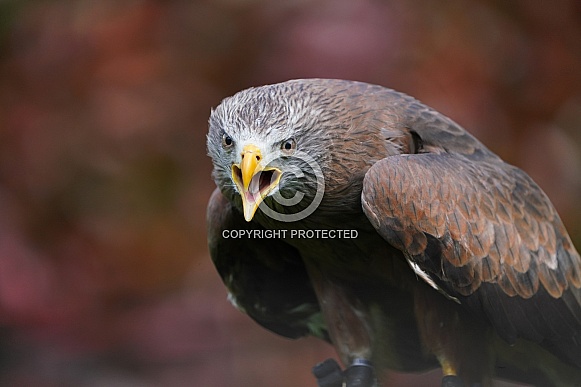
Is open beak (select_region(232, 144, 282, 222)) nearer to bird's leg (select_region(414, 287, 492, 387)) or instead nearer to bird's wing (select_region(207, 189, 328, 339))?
bird's wing (select_region(207, 189, 328, 339))

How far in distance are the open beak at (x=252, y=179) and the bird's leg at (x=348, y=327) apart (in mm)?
878

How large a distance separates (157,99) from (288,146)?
2.17m

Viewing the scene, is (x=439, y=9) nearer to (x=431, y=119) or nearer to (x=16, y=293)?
(x=431, y=119)

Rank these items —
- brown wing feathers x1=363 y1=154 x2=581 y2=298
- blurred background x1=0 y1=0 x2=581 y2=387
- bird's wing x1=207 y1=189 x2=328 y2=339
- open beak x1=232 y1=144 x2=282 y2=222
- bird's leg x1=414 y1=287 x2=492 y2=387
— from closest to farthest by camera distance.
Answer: open beak x1=232 y1=144 x2=282 y2=222 → brown wing feathers x1=363 y1=154 x2=581 y2=298 → bird's leg x1=414 y1=287 x2=492 y2=387 → bird's wing x1=207 y1=189 x2=328 y2=339 → blurred background x1=0 y1=0 x2=581 y2=387

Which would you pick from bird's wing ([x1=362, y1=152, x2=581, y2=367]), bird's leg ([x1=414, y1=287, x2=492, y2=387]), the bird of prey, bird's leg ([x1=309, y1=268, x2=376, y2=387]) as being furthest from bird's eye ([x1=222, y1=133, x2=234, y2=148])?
bird's leg ([x1=414, y1=287, x2=492, y2=387])

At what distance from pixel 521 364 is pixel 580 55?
209 cm

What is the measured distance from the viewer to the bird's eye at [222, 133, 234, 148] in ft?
13.3

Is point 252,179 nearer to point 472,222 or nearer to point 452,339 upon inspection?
point 472,222

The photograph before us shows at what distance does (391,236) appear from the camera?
4008mm

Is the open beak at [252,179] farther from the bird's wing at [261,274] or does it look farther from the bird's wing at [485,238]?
the bird's wing at [261,274]

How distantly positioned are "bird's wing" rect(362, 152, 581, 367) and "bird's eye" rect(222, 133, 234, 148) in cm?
55

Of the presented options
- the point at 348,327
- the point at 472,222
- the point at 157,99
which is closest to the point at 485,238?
the point at 472,222

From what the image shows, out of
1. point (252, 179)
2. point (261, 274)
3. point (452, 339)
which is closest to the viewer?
point (252, 179)

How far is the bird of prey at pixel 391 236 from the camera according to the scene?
4.04 meters
